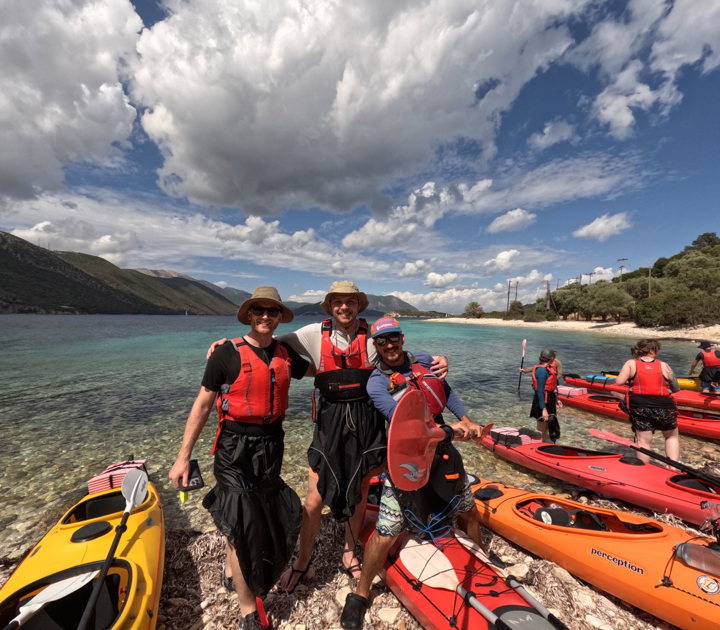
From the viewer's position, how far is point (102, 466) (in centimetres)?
877

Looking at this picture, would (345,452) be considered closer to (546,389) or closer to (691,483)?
(691,483)

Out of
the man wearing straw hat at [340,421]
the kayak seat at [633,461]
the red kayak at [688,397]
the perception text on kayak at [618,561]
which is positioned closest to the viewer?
the man wearing straw hat at [340,421]

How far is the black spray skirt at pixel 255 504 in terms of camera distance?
325 centimetres

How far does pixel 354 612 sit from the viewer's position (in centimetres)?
339

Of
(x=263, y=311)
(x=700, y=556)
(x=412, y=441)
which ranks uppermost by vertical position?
(x=263, y=311)

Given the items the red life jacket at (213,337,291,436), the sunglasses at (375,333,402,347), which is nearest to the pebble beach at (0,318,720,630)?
the red life jacket at (213,337,291,436)

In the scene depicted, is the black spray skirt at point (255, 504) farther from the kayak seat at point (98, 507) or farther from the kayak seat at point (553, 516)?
the kayak seat at point (553, 516)

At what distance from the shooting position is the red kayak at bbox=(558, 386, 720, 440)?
33.5ft

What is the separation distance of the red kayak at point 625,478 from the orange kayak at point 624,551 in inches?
57.5

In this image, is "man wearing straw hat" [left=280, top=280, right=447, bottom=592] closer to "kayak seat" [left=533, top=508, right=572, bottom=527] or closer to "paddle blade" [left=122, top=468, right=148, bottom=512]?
"paddle blade" [left=122, top=468, right=148, bottom=512]

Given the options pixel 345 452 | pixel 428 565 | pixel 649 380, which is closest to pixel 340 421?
pixel 345 452

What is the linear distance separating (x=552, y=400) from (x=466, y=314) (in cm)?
14099

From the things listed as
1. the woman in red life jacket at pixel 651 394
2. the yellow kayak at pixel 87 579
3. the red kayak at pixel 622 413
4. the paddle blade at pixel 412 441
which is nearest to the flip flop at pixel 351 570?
the paddle blade at pixel 412 441

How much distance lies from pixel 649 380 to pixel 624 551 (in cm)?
430
